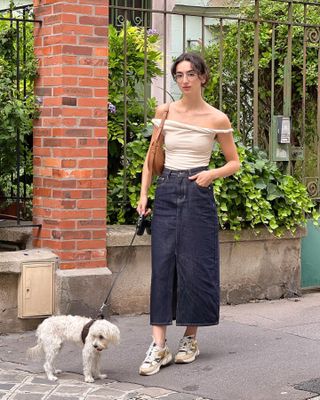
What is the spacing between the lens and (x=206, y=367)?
6.25m

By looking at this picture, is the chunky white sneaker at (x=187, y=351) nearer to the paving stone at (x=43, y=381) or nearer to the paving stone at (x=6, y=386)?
the paving stone at (x=43, y=381)

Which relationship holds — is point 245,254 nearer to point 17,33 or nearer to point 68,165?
point 68,165

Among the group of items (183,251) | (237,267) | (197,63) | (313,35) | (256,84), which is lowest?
(237,267)

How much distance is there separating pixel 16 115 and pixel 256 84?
2.41 m

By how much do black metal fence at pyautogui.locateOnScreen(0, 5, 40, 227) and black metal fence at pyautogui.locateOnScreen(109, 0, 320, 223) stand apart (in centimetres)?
73

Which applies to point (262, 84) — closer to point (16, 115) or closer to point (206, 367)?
point (16, 115)

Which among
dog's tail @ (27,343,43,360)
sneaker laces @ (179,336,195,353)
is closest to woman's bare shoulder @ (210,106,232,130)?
sneaker laces @ (179,336,195,353)

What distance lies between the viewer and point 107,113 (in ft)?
25.0

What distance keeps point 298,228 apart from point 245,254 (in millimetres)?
619

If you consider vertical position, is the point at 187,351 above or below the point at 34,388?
above

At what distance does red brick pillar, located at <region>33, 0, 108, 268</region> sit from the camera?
729 cm

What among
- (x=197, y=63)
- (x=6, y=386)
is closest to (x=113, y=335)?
(x=6, y=386)

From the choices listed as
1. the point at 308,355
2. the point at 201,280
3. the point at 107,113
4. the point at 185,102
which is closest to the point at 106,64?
the point at 107,113

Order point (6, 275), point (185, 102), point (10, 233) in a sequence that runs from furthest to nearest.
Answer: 1. point (10, 233)
2. point (6, 275)
3. point (185, 102)
